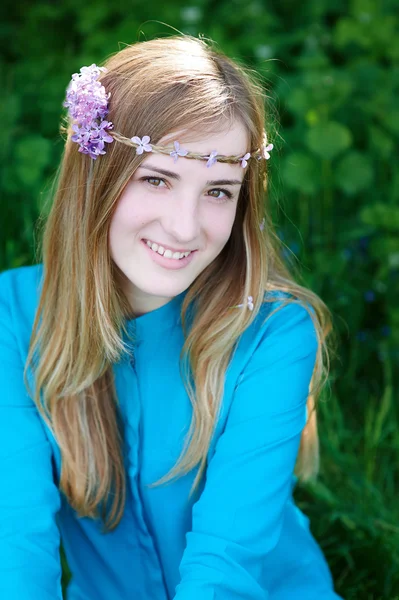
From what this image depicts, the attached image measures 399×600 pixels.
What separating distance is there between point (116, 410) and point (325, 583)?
65cm

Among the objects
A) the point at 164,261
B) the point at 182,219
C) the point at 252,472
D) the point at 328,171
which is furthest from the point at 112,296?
the point at 328,171

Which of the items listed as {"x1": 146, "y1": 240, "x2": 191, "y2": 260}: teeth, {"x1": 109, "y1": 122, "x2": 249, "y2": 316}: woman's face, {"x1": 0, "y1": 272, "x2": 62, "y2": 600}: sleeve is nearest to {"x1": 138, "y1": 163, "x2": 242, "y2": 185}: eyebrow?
{"x1": 109, "y1": 122, "x2": 249, "y2": 316}: woman's face

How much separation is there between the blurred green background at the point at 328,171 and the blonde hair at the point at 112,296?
523 millimetres

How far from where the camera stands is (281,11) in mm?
3879

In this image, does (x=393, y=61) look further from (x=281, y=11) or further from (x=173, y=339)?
(x=173, y=339)

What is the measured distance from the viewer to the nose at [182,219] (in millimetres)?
1611

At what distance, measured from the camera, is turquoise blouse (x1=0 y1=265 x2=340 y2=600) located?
1655 millimetres

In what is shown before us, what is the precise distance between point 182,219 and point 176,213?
19mm

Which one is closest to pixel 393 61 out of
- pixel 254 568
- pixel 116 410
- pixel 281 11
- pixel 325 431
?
pixel 281 11

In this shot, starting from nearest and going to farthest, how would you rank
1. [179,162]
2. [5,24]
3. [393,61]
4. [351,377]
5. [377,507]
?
1. [179,162]
2. [377,507]
3. [351,377]
4. [393,61]
5. [5,24]

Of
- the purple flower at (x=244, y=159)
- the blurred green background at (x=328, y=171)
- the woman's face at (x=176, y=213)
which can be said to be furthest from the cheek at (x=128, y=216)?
the blurred green background at (x=328, y=171)

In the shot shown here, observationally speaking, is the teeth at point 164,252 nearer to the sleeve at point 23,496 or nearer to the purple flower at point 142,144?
the purple flower at point 142,144

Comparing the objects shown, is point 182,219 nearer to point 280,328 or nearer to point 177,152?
point 177,152

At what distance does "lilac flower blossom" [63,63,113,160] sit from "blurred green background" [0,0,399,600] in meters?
0.87
